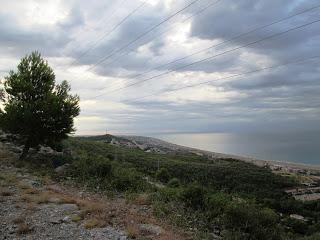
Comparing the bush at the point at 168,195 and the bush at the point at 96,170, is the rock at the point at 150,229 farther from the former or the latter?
the bush at the point at 96,170

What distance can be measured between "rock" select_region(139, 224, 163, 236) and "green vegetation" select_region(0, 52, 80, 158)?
53.6 ft

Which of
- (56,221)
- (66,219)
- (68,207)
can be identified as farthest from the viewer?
(68,207)

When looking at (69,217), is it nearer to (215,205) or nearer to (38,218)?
(38,218)

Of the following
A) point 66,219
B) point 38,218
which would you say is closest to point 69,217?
point 66,219

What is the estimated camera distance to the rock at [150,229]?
39.3 feet

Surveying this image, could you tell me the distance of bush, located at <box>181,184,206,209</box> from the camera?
16802mm

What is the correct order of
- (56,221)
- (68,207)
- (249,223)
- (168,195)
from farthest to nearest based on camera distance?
(168,195) → (68,207) → (249,223) → (56,221)

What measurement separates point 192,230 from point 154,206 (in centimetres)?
306

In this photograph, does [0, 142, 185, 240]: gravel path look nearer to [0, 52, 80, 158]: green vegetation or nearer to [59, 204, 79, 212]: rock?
[59, 204, 79, 212]: rock

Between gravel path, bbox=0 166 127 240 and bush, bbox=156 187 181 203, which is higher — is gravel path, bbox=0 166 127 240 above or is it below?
below

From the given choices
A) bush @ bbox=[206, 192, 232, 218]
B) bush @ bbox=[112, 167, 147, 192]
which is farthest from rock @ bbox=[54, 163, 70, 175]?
bush @ bbox=[206, 192, 232, 218]

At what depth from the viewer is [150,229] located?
12.4m

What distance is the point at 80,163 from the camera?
25.0 metres

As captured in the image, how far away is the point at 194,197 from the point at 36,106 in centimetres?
1517
